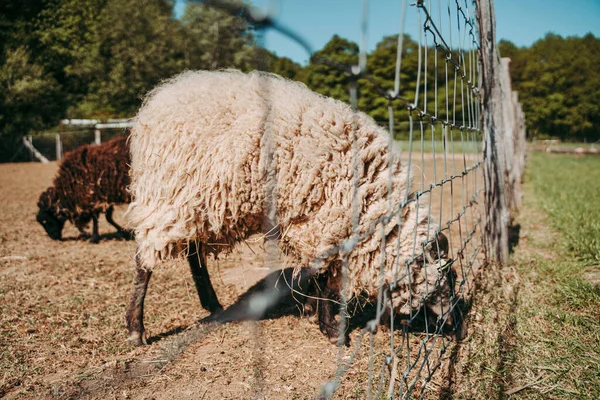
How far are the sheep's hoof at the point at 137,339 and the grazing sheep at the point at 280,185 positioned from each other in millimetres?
559

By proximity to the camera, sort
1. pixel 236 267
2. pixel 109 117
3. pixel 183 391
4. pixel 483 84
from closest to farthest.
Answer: pixel 183 391, pixel 483 84, pixel 236 267, pixel 109 117

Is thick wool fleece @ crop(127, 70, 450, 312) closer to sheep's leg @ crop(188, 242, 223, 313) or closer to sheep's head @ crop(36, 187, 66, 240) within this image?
sheep's leg @ crop(188, 242, 223, 313)

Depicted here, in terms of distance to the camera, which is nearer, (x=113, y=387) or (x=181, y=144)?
(x=113, y=387)

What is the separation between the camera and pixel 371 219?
2.78 meters

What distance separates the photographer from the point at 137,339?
3.05 meters

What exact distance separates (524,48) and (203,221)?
63095 millimetres

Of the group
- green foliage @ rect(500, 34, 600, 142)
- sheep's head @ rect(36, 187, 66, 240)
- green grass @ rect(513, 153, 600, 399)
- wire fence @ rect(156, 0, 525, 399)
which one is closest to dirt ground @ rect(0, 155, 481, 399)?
wire fence @ rect(156, 0, 525, 399)

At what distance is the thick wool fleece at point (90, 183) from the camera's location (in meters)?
5.67

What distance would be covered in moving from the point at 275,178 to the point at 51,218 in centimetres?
495

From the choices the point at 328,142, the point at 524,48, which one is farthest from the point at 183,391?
the point at 524,48

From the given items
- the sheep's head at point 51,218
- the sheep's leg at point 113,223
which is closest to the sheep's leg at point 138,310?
the sheep's leg at point 113,223

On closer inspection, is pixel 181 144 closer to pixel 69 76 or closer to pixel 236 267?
pixel 236 267

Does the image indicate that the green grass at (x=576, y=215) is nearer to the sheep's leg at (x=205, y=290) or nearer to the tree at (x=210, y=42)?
the sheep's leg at (x=205, y=290)

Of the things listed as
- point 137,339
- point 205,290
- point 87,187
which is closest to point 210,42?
point 87,187
